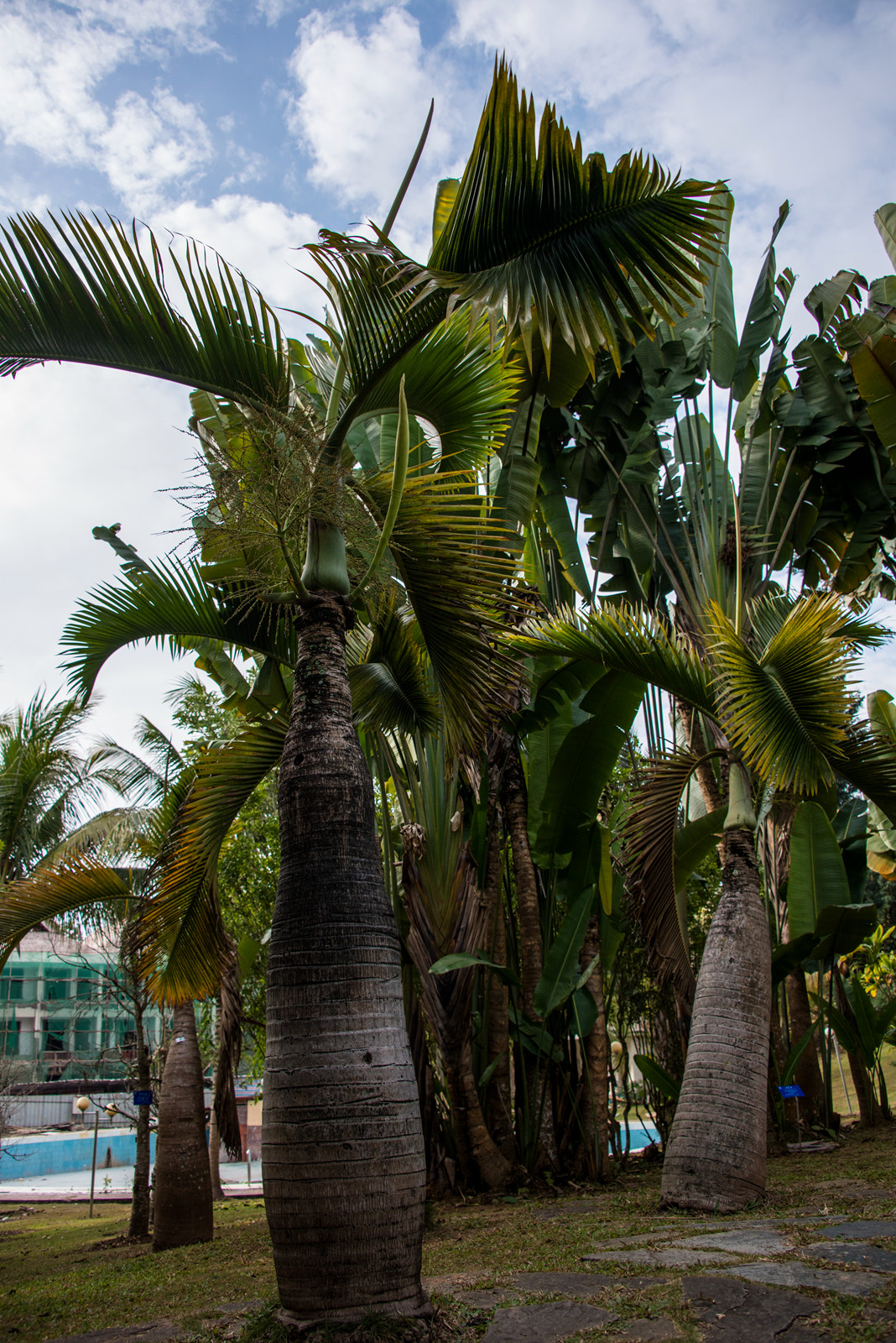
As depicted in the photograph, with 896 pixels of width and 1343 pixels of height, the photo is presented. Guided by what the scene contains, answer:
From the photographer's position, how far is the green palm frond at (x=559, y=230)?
10.2 feet

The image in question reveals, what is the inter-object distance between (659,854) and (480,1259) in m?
3.02

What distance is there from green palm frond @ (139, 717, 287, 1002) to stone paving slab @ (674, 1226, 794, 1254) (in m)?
2.87

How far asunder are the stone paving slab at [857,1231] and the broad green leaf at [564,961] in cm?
302

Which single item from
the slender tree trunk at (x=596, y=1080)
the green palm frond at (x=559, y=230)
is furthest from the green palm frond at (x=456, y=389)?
the slender tree trunk at (x=596, y=1080)

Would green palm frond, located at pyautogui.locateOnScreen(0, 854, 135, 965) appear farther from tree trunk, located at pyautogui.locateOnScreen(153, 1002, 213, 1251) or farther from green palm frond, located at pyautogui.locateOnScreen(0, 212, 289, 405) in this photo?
green palm frond, located at pyautogui.locateOnScreen(0, 212, 289, 405)

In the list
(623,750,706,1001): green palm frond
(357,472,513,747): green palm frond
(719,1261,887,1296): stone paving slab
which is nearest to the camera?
(719,1261,887,1296): stone paving slab

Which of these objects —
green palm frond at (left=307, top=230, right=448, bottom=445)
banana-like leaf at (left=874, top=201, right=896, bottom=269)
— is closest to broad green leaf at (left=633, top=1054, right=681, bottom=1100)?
green palm frond at (left=307, top=230, right=448, bottom=445)

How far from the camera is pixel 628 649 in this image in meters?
5.59

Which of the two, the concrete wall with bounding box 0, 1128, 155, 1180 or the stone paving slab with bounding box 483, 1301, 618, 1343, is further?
the concrete wall with bounding box 0, 1128, 155, 1180

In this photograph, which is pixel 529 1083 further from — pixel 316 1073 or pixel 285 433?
pixel 285 433

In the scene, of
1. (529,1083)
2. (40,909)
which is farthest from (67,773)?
(529,1083)

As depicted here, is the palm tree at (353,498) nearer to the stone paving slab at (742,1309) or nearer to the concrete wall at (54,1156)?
the stone paving slab at (742,1309)

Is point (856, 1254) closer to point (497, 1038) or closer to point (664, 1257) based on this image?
point (664, 1257)

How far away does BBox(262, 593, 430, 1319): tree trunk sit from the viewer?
8.80 feet
